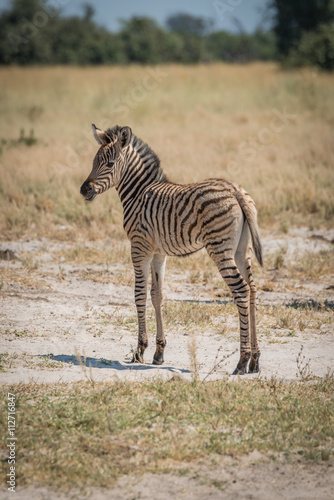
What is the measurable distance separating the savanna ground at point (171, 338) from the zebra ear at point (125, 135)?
2.16 meters

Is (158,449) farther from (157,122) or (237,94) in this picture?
(237,94)

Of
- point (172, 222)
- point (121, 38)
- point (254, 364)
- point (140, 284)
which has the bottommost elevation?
point (254, 364)

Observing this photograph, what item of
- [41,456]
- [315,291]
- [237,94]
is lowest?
[41,456]

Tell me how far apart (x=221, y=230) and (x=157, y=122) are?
46.1 ft

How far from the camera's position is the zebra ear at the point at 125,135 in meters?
6.35

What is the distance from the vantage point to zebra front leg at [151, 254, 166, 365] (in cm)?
622

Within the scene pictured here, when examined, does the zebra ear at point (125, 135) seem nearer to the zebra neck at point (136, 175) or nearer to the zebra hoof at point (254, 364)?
the zebra neck at point (136, 175)

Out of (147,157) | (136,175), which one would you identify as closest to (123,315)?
(136,175)

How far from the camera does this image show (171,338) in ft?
22.4

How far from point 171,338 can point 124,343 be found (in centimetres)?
55

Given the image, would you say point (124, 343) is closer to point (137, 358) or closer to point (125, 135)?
point (137, 358)

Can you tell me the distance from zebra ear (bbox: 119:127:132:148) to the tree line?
83.6 feet

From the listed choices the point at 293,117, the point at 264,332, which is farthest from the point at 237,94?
the point at 264,332

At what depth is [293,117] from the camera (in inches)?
757
